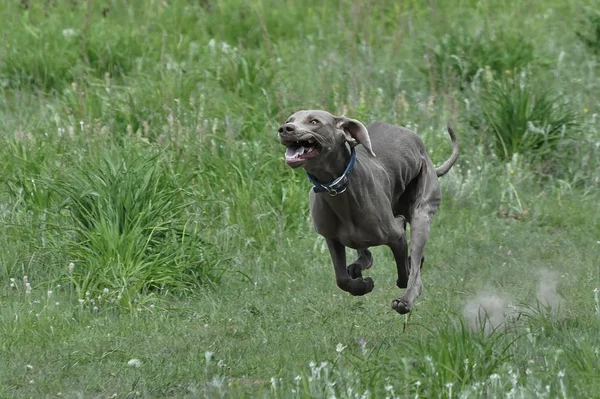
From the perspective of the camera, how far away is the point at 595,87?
1109 cm

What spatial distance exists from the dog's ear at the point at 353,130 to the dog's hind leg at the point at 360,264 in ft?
3.15

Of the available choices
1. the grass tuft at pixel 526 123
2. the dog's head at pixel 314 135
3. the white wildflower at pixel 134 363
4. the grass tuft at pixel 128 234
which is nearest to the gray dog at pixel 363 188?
the dog's head at pixel 314 135

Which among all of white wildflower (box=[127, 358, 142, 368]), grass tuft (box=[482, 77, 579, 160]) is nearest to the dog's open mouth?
white wildflower (box=[127, 358, 142, 368])

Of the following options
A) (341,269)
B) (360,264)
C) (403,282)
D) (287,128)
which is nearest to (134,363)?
(341,269)

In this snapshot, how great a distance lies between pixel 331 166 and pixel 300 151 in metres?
0.31

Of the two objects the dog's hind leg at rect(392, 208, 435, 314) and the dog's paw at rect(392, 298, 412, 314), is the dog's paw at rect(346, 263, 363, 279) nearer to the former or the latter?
the dog's hind leg at rect(392, 208, 435, 314)

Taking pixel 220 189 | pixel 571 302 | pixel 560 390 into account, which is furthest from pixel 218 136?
pixel 560 390

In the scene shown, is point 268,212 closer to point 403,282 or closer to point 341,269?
point 403,282

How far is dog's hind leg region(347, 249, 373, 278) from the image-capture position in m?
6.76

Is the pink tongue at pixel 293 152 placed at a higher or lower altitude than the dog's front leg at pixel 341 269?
higher

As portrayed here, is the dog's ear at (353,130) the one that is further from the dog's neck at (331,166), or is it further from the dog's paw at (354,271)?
the dog's paw at (354,271)

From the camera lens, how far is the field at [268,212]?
19.9 ft

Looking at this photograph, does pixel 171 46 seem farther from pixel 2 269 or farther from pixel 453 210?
pixel 2 269

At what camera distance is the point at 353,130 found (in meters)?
6.05
